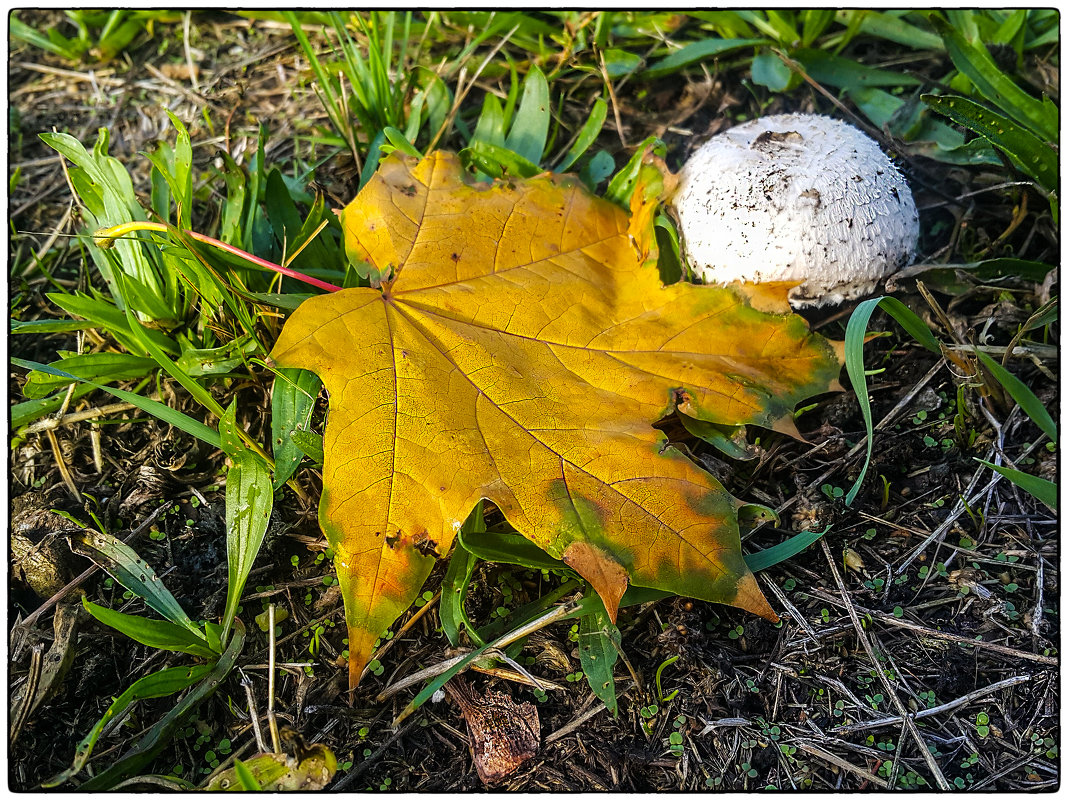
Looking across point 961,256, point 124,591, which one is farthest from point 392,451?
point 961,256

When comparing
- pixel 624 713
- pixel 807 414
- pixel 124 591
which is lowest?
pixel 124 591

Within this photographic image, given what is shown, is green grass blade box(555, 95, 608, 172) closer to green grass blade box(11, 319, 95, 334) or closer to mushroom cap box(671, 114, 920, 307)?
mushroom cap box(671, 114, 920, 307)

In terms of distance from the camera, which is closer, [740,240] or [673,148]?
[740,240]

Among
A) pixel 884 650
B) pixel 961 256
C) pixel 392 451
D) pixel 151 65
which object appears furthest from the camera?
pixel 151 65

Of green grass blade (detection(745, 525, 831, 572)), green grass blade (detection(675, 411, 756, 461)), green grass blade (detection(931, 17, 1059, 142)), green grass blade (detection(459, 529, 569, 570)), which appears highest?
green grass blade (detection(931, 17, 1059, 142))

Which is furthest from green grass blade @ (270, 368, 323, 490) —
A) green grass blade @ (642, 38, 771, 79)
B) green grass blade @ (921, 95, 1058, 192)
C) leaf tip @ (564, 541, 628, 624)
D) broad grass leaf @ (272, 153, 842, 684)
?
green grass blade @ (921, 95, 1058, 192)

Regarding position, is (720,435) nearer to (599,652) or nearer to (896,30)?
(599,652)

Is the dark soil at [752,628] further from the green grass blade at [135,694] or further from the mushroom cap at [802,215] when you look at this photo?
the mushroom cap at [802,215]

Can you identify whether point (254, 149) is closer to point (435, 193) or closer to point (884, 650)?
point (435, 193)
